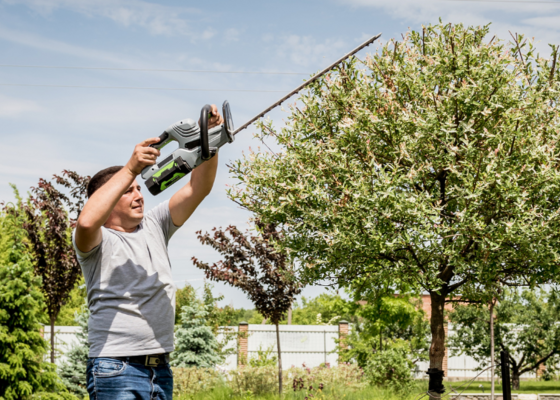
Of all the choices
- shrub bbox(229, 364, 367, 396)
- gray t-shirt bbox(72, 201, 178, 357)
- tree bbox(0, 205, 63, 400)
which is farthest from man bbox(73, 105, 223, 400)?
shrub bbox(229, 364, 367, 396)

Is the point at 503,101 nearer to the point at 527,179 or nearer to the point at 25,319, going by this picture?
the point at 527,179

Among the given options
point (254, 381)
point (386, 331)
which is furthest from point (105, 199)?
point (386, 331)

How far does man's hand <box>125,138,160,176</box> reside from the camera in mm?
2170

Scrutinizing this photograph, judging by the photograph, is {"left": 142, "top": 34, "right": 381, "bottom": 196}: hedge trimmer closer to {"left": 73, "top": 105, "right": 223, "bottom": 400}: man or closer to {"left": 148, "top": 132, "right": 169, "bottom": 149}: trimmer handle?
{"left": 148, "top": 132, "right": 169, "bottom": 149}: trimmer handle

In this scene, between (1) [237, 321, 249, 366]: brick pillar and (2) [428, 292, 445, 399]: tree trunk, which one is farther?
(1) [237, 321, 249, 366]: brick pillar

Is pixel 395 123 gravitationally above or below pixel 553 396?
above

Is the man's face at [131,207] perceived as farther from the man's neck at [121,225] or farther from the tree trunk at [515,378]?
the tree trunk at [515,378]

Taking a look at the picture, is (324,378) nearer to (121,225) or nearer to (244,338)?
(244,338)

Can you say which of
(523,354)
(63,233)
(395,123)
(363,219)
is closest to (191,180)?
(363,219)

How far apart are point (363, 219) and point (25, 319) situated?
495 cm

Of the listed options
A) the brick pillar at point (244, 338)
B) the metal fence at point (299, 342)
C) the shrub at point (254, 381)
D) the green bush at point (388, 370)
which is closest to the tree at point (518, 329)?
the metal fence at point (299, 342)

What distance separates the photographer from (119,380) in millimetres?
2139

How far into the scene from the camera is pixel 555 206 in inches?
274

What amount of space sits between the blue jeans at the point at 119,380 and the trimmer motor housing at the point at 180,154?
0.76m
